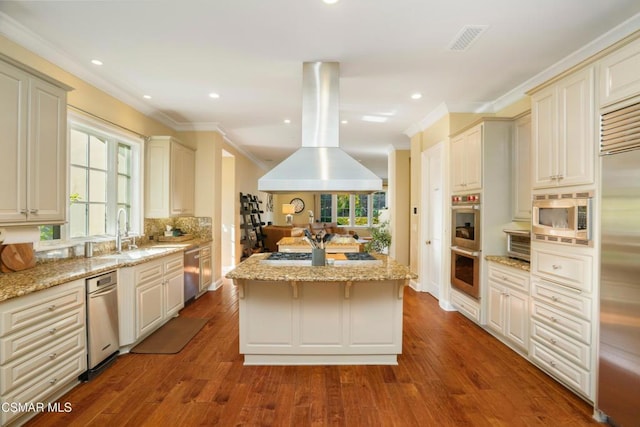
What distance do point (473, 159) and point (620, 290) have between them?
2131mm

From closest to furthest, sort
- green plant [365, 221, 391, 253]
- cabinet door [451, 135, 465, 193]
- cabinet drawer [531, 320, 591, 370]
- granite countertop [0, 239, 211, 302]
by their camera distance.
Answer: granite countertop [0, 239, 211, 302]
cabinet drawer [531, 320, 591, 370]
cabinet door [451, 135, 465, 193]
green plant [365, 221, 391, 253]

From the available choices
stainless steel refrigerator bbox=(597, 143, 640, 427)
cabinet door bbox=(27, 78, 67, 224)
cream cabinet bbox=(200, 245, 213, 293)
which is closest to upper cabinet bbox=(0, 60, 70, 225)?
cabinet door bbox=(27, 78, 67, 224)

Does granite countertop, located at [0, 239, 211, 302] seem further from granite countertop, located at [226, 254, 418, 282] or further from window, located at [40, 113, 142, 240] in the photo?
granite countertop, located at [226, 254, 418, 282]

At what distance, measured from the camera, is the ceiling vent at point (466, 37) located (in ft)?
8.02

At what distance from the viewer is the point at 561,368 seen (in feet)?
7.98

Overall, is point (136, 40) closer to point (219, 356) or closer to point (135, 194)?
point (135, 194)

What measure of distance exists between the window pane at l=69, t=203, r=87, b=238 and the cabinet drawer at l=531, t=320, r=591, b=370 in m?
4.55

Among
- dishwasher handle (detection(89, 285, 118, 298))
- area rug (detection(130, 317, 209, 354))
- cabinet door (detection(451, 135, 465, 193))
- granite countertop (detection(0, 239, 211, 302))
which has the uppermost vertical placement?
cabinet door (detection(451, 135, 465, 193))

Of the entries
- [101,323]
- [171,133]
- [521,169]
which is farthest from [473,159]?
[171,133]

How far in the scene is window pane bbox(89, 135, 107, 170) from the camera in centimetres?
365

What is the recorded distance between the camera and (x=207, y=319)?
157 inches

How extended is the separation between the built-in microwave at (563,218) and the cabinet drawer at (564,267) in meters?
0.11

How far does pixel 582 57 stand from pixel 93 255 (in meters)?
5.12

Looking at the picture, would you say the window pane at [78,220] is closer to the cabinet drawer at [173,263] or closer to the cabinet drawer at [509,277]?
the cabinet drawer at [173,263]
